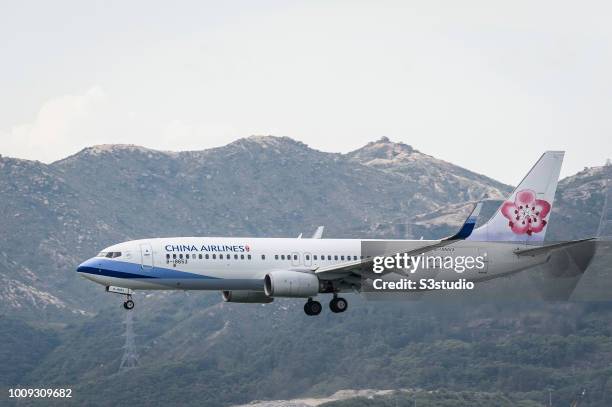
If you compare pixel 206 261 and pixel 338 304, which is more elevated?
pixel 206 261

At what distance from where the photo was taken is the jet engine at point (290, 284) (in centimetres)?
7581

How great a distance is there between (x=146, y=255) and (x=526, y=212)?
94.1 ft

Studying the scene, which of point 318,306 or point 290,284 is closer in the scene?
point 290,284

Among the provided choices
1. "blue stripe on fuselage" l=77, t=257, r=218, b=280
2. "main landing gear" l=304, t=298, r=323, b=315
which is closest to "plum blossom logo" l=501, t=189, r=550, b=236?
"main landing gear" l=304, t=298, r=323, b=315

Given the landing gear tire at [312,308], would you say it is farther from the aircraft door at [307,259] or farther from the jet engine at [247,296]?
the jet engine at [247,296]

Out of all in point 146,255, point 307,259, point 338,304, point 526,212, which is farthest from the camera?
point 526,212

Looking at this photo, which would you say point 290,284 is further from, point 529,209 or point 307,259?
point 529,209

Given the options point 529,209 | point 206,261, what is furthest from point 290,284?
point 529,209

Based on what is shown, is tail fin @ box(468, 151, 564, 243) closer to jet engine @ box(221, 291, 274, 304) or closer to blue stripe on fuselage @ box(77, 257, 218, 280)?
jet engine @ box(221, 291, 274, 304)

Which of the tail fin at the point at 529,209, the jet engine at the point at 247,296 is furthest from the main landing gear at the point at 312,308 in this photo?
the tail fin at the point at 529,209

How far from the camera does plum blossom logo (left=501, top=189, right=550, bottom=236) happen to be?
8694 cm

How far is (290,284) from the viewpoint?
76062 mm

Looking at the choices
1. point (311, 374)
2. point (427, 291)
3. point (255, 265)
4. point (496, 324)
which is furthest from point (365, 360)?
point (255, 265)

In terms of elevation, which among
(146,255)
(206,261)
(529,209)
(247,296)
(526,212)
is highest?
(529,209)
